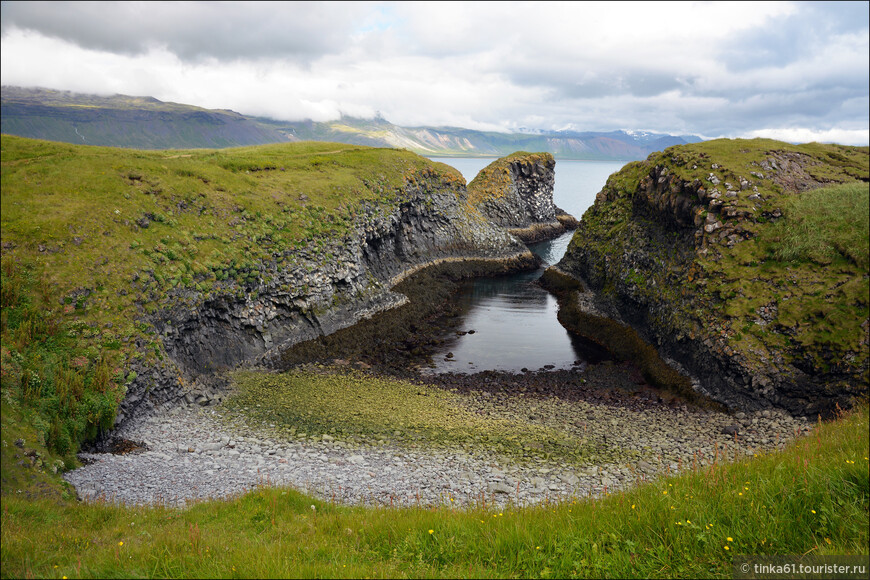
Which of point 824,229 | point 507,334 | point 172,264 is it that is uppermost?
point 824,229

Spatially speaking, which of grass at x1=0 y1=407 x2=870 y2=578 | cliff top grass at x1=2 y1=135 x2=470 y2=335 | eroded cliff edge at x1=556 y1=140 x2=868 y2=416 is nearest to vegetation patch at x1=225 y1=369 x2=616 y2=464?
cliff top grass at x1=2 y1=135 x2=470 y2=335

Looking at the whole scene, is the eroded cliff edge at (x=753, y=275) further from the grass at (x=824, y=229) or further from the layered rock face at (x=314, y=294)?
the layered rock face at (x=314, y=294)

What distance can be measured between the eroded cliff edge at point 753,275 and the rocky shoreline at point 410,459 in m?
3.22

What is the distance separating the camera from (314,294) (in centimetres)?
4272

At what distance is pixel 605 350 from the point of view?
4366 centimetres

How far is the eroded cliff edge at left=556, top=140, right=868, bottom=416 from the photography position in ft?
88.5

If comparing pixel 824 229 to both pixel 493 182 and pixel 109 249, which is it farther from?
pixel 493 182

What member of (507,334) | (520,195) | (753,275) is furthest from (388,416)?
(520,195)

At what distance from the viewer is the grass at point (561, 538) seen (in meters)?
7.43

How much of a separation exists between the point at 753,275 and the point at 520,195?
83246mm

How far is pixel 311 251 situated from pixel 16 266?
76.0 feet

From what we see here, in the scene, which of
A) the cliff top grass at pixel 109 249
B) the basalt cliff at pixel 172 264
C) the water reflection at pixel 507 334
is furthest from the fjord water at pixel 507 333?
the cliff top grass at pixel 109 249

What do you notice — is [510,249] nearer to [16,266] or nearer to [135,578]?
[16,266]

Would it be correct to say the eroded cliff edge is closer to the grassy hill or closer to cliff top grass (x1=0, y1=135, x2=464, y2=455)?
the grassy hill
